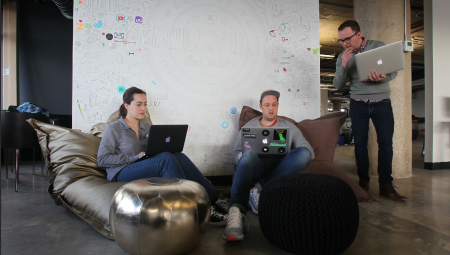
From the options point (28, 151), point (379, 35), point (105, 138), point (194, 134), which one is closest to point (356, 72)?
point (379, 35)

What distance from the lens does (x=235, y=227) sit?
5.10ft

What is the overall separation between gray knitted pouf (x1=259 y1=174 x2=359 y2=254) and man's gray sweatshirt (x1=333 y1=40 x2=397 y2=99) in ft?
4.92

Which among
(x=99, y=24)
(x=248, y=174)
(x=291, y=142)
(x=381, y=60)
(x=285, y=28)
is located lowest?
(x=248, y=174)

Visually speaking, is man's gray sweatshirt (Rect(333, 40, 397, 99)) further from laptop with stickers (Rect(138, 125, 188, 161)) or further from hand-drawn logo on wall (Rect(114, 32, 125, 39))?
hand-drawn logo on wall (Rect(114, 32, 125, 39))

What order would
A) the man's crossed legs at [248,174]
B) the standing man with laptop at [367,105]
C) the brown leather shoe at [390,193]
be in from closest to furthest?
the man's crossed legs at [248,174] < the brown leather shoe at [390,193] < the standing man with laptop at [367,105]

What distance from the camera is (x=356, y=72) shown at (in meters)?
2.67

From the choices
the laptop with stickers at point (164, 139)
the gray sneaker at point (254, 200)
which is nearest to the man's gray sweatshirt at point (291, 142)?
the gray sneaker at point (254, 200)

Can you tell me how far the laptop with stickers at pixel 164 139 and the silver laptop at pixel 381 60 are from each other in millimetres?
1716

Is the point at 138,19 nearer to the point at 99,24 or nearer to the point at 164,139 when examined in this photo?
the point at 99,24

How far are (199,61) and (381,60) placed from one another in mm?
1811

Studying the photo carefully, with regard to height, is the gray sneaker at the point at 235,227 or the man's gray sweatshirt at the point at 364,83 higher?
the man's gray sweatshirt at the point at 364,83

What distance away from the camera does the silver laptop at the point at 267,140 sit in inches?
82.2

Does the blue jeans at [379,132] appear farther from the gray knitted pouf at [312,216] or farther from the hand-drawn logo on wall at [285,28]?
the gray knitted pouf at [312,216]

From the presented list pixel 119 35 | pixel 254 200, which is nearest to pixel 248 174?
pixel 254 200
